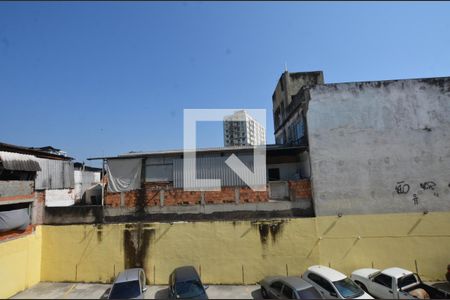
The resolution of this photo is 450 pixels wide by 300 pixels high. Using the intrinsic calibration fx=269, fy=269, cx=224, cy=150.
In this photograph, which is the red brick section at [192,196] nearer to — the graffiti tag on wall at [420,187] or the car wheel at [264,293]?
the car wheel at [264,293]

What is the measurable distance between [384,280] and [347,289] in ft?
5.74

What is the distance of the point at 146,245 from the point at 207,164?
4768 millimetres

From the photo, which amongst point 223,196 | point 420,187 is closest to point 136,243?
point 223,196

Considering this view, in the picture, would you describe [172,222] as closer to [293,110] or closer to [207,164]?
[207,164]

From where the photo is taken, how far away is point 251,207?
1266 cm

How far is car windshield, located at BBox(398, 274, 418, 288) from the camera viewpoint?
9.20m

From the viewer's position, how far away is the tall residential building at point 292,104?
14.2 metres

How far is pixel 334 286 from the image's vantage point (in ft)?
29.2

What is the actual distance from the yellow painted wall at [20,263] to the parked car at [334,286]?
12.1 meters

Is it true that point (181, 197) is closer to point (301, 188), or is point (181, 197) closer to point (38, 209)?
point (301, 188)

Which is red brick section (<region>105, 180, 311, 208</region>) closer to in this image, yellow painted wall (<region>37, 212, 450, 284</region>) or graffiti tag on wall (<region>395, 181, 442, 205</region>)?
yellow painted wall (<region>37, 212, 450, 284</region>)

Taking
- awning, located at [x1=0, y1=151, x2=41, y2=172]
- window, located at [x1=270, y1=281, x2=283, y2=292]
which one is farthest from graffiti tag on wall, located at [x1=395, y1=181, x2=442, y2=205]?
awning, located at [x1=0, y1=151, x2=41, y2=172]

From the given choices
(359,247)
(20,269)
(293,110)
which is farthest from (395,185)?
(20,269)

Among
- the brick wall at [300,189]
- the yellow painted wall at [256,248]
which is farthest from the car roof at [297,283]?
the brick wall at [300,189]
